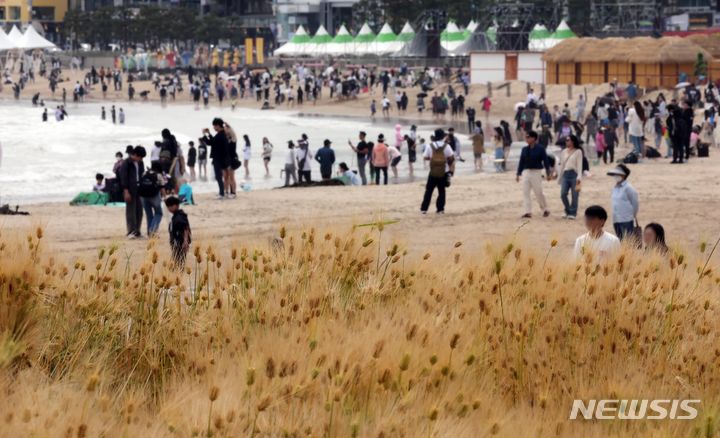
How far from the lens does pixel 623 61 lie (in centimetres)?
5628

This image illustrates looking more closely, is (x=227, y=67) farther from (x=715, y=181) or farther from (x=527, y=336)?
(x=527, y=336)

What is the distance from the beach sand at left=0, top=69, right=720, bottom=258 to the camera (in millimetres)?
17172

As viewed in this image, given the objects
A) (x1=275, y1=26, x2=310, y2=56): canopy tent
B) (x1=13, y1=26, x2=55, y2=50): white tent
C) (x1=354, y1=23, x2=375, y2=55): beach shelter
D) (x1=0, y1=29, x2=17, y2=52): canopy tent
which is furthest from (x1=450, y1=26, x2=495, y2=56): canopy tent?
(x1=13, y1=26, x2=55, y2=50): white tent

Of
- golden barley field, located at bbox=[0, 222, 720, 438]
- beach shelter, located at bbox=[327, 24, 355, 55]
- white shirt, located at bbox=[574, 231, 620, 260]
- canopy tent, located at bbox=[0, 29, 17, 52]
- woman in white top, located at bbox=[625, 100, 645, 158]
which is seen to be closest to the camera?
golden barley field, located at bbox=[0, 222, 720, 438]

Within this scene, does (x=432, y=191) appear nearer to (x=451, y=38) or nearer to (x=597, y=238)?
(x=597, y=238)

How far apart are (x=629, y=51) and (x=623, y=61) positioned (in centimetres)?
52

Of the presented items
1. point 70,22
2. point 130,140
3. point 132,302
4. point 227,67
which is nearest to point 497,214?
point 132,302

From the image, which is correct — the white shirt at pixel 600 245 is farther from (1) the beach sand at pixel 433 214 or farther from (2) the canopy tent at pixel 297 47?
(2) the canopy tent at pixel 297 47

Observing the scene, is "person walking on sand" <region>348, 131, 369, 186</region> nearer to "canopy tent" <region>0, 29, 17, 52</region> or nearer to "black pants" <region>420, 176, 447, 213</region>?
"black pants" <region>420, 176, 447, 213</region>

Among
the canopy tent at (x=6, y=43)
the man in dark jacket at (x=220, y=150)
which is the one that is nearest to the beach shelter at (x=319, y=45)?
the canopy tent at (x=6, y=43)

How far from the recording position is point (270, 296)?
655 centimetres

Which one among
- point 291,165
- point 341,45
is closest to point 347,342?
point 291,165

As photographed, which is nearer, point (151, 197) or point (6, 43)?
point (151, 197)

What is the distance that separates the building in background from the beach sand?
94520mm
